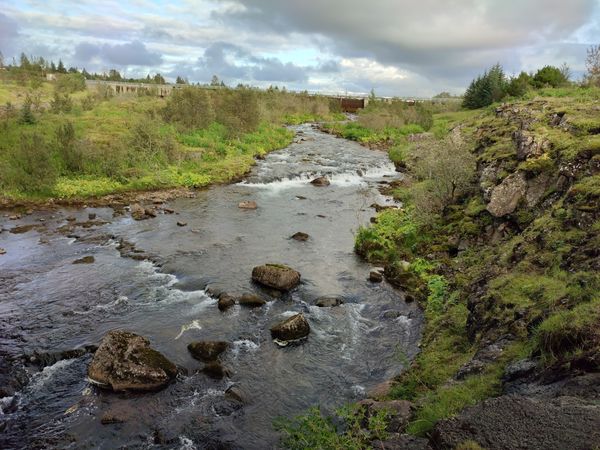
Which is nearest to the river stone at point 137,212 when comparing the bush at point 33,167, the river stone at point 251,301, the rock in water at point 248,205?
the rock in water at point 248,205

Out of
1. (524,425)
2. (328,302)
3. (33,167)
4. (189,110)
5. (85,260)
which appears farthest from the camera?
(189,110)

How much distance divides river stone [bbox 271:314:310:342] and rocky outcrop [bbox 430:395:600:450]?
8597mm

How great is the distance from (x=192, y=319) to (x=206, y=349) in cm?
244

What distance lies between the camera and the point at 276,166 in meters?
43.7

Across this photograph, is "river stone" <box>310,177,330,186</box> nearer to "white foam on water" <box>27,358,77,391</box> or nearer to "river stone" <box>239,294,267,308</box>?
"river stone" <box>239,294,267,308</box>

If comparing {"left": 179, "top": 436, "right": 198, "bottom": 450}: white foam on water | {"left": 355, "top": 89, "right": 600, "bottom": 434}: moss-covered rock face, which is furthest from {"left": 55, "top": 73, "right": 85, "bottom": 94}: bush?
{"left": 179, "top": 436, "right": 198, "bottom": 450}: white foam on water

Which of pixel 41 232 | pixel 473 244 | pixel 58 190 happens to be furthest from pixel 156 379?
pixel 58 190

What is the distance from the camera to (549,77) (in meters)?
51.8

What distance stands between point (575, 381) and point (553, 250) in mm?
6756

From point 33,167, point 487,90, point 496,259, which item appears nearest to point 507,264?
point 496,259

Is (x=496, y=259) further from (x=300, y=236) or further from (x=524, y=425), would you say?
(x=300, y=236)

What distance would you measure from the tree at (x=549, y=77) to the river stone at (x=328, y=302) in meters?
45.2

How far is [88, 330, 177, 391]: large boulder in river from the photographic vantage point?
12.2 metres

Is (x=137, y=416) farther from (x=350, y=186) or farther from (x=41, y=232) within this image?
(x=350, y=186)
